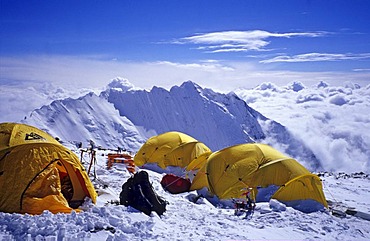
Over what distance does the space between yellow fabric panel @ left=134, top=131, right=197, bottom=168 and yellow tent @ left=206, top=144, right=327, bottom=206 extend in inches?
335

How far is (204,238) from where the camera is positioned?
1203 cm

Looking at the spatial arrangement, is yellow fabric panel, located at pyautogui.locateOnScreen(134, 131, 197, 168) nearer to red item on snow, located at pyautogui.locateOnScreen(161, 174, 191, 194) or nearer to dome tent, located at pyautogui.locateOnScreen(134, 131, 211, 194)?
dome tent, located at pyautogui.locateOnScreen(134, 131, 211, 194)

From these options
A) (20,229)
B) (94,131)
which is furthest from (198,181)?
(94,131)

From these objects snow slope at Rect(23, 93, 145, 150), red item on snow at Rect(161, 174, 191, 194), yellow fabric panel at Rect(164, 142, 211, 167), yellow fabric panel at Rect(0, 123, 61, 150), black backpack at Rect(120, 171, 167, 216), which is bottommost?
snow slope at Rect(23, 93, 145, 150)

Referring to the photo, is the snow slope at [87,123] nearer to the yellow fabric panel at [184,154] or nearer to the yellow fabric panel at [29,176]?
the yellow fabric panel at [184,154]

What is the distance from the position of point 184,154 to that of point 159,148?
2.24 metres

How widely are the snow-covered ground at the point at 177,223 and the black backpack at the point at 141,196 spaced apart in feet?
1.07

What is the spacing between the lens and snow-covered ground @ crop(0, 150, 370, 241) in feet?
34.9

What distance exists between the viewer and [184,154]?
93.7 ft

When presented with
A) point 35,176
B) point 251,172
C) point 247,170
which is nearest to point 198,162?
point 247,170

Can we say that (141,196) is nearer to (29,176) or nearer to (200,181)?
(29,176)

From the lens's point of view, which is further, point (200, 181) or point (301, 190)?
point (200, 181)

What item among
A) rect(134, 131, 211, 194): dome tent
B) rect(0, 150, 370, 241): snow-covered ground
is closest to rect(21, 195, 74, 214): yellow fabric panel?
rect(0, 150, 370, 241): snow-covered ground

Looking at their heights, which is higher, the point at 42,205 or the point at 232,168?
the point at 42,205
